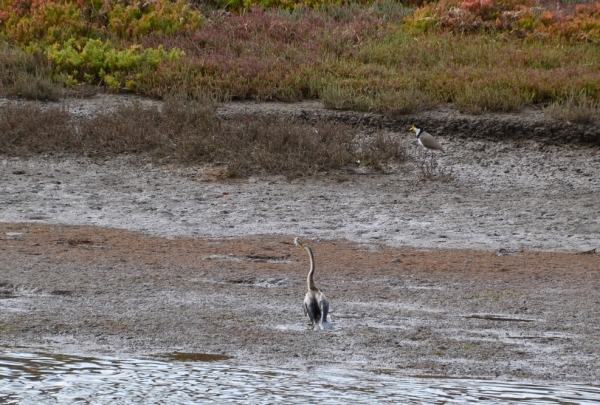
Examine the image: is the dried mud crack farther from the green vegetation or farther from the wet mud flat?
the green vegetation

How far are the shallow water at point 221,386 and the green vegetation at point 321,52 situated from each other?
881 centimetres

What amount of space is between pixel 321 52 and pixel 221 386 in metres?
11.3

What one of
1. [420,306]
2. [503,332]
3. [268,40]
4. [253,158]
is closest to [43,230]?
[253,158]

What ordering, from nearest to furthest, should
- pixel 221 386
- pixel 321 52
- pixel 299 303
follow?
pixel 221 386, pixel 299 303, pixel 321 52

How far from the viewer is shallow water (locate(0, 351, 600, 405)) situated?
5.93 meters

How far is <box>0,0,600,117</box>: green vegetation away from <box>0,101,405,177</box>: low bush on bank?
90cm

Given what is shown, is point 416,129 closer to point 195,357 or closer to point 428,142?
point 428,142

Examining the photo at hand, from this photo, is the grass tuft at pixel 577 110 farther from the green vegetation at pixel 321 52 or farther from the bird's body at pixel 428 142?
the bird's body at pixel 428 142

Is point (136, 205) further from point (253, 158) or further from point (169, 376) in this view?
point (169, 376)

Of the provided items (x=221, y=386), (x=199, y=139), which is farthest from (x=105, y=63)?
(x=221, y=386)

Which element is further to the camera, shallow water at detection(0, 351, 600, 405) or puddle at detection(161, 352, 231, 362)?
puddle at detection(161, 352, 231, 362)

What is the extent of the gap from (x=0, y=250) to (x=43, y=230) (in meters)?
1.14

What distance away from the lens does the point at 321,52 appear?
16.9 m

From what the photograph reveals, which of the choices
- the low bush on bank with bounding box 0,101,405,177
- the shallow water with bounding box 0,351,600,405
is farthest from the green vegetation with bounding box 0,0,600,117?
the shallow water with bounding box 0,351,600,405
